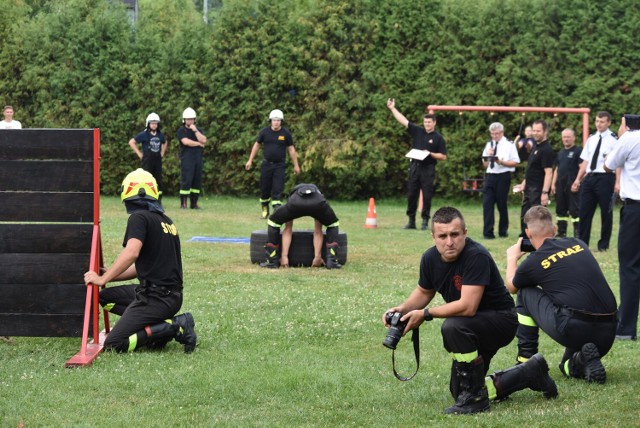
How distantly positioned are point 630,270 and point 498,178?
1005 cm

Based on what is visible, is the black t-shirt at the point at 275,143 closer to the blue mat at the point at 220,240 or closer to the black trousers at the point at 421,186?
the black trousers at the point at 421,186

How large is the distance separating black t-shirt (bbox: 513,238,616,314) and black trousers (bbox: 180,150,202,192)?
674 inches

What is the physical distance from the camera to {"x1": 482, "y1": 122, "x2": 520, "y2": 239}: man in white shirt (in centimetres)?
1884

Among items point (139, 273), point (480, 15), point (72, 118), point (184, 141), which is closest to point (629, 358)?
point (139, 273)

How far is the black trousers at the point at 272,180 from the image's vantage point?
20.5 metres

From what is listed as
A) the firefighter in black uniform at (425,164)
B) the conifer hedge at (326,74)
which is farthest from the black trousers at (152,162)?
the firefighter in black uniform at (425,164)

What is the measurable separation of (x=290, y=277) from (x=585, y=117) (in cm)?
1156

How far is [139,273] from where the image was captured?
8.91 metres

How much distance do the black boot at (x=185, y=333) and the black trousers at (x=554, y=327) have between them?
2.85 meters

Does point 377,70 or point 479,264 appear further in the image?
point 377,70

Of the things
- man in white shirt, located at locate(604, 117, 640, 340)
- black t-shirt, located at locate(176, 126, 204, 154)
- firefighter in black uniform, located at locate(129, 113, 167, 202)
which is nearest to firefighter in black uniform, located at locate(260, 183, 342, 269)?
man in white shirt, located at locate(604, 117, 640, 340)

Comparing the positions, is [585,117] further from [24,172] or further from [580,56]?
[24,172]

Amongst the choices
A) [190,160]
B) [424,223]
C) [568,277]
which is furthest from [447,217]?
[190,160]

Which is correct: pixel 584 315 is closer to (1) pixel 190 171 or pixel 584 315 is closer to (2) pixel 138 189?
(2) pixel 138 189
